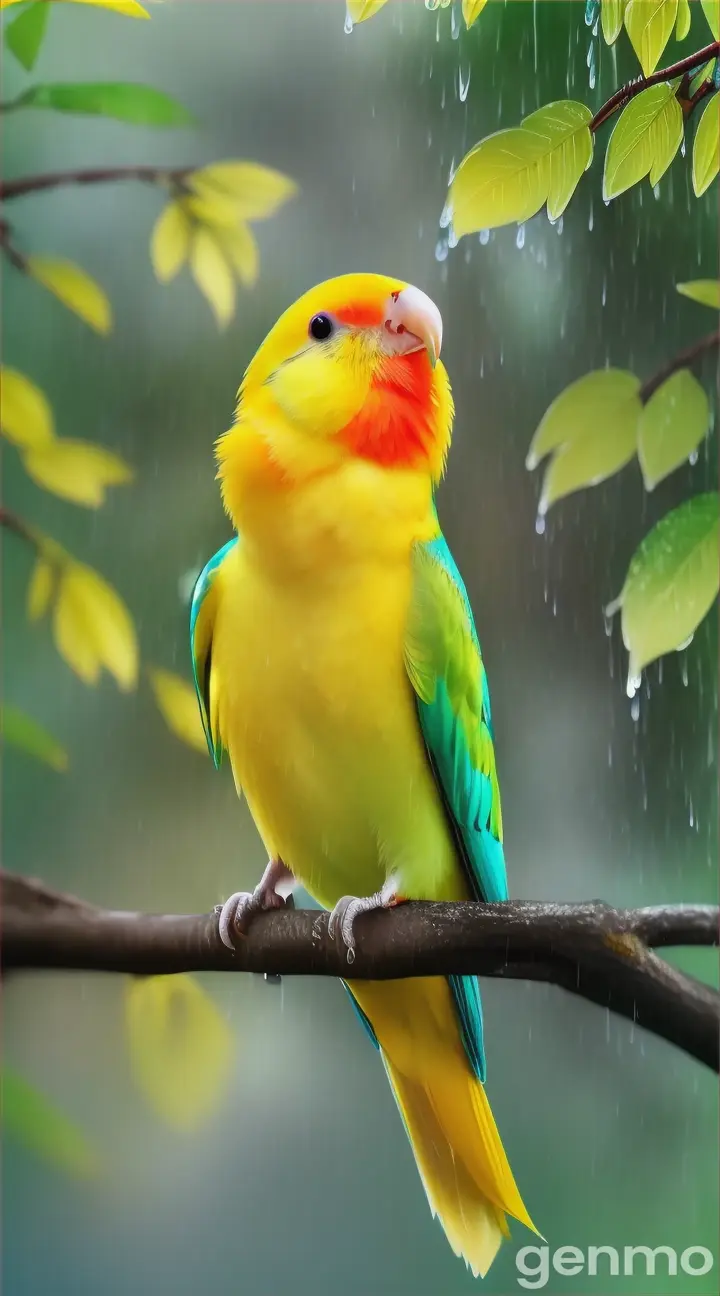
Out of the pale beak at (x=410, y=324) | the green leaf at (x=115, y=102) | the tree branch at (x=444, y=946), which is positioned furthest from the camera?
the green leaf at (x=115, y=102)

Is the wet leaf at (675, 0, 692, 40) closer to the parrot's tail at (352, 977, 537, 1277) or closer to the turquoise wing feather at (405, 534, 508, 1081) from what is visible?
the turquoise wing feather at (405, 534, 508, 1081)

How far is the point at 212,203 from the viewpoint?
3.65 ft

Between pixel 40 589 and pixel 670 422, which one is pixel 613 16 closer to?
pixel 670 422

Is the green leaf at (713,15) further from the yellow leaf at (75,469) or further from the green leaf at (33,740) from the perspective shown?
the green leaf at (33,740)

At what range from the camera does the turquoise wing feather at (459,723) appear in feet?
3.08

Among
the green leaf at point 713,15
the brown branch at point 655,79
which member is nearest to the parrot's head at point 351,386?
the brown branch at point 655,79

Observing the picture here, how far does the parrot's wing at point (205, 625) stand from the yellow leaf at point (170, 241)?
0.32 metres

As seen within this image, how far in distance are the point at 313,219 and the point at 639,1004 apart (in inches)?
31.7

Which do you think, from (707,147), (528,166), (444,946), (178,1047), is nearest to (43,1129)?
(178,1047)

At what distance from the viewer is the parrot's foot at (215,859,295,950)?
0.97 meters

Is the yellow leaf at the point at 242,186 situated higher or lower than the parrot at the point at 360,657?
higher

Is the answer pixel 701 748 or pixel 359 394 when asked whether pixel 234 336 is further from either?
pixel 701 748

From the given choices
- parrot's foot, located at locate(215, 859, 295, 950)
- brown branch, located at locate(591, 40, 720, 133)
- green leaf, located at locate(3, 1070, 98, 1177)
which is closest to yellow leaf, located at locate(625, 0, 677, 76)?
brown branch, located at locate(591, 40, 720, 133)

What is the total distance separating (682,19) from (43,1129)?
1.18 m
